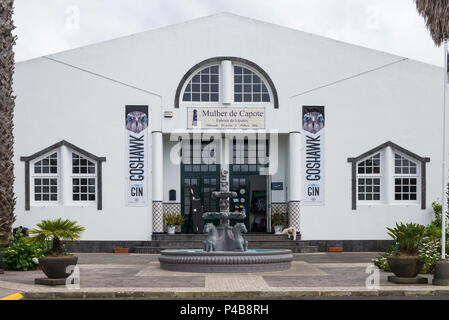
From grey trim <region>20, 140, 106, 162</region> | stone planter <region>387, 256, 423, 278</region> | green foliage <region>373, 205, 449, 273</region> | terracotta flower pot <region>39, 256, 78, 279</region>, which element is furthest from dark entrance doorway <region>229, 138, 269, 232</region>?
terracotta flower pot <region>39, 256, 78, 279</region>

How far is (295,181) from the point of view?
23.9 metres

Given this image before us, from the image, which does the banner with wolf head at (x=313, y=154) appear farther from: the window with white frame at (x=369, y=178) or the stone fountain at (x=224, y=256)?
the stone fountain at (x=224, y=256)

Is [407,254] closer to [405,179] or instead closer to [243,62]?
[405,179]

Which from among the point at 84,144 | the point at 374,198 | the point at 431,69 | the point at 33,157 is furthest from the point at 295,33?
the point at 33,157

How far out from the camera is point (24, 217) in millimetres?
23625

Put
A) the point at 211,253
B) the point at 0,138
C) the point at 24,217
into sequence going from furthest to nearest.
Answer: the point at 24,217
the point at 0,138
the point at 211,253

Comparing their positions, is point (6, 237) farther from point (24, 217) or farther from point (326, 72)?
point (326, 72)

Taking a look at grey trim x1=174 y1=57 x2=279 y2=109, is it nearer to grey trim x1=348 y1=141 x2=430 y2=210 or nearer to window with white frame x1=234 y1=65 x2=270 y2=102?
window with white frame x1=234 y1=65 x2=270 y2=102

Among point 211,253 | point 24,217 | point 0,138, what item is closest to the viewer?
point 211,253

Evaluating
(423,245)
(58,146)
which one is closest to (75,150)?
(58,146)

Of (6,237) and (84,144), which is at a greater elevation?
(84,144)

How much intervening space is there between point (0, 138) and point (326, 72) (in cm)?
Answer: 1244

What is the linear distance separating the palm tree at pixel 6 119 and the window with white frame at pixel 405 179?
14.1m

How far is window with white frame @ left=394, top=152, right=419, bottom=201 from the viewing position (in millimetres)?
24469
